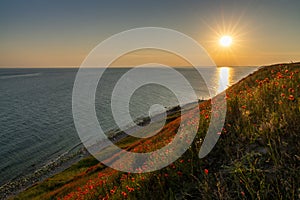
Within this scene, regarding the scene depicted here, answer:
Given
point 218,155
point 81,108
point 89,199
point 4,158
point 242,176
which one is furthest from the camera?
point 81,108

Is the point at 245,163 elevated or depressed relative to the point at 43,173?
elevated

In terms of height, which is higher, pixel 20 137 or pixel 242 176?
pixel 242 176

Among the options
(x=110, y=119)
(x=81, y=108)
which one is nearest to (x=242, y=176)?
(x=110, y=119)

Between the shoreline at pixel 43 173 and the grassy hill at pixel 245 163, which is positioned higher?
the grassy hill at pixel 245 163

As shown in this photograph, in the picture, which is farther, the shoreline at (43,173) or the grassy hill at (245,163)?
the shoreline at (43,173)

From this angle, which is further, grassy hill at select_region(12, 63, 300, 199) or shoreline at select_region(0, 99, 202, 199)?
shoreline at select_region(0, 99, 202, 199)

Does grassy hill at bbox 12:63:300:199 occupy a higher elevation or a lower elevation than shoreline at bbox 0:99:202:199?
higher

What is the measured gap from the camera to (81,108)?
78.9m

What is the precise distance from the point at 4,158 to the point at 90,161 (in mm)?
14511

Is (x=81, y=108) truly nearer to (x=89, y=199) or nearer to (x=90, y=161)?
(x=90, y=161)

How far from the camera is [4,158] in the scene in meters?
36.6

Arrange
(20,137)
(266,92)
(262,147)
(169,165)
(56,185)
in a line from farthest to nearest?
(20,137) < (56,185) < (266,92) < (169,165) < (262,147)

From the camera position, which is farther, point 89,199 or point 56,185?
point 56,185

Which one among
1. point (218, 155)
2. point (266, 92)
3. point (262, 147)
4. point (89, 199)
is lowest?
point (89, 199)
